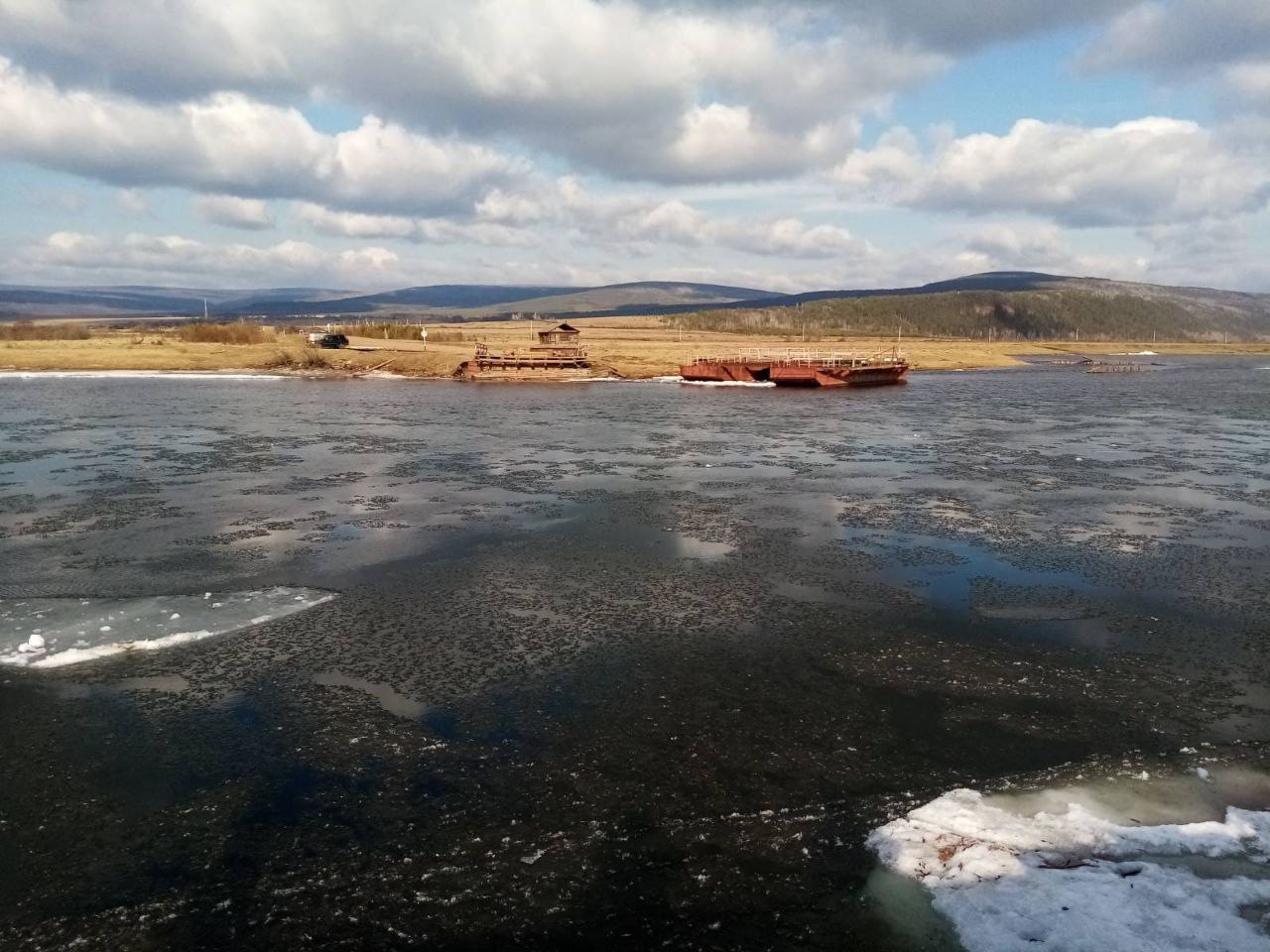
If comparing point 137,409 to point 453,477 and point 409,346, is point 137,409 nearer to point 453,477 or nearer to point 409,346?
point 453,477

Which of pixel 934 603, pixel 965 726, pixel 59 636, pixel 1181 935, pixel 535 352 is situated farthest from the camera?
pixel 535 352

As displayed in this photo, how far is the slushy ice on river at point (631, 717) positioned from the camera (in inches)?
285

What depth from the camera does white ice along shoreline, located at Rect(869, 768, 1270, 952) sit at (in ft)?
22.4

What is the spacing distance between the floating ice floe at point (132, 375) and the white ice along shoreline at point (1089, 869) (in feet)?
222

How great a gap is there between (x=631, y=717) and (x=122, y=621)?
8133 mm

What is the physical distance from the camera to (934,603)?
48.2 feet

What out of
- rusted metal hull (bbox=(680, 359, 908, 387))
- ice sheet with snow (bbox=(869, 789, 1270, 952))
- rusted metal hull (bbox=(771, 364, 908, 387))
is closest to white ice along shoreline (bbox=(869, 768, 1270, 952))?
ice sheet with snow (bbox=(869, 789, 1270, 952))

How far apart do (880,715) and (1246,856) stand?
3687mm

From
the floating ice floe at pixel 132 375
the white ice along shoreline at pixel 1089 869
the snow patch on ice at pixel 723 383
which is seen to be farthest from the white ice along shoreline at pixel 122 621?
the floating ice floe at pixel 132 375

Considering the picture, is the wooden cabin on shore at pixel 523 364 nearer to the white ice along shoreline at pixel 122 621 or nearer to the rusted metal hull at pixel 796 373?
the rusted metal hull at pixel 796 373

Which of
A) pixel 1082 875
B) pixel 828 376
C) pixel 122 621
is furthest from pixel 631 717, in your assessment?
A: pixel 828 376

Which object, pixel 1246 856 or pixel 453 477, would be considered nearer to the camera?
pixel 1246 856

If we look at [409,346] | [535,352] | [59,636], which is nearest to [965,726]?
[59,636]

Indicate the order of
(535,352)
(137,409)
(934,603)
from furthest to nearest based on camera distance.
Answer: (535,352) → (137,409) → (934,603)
